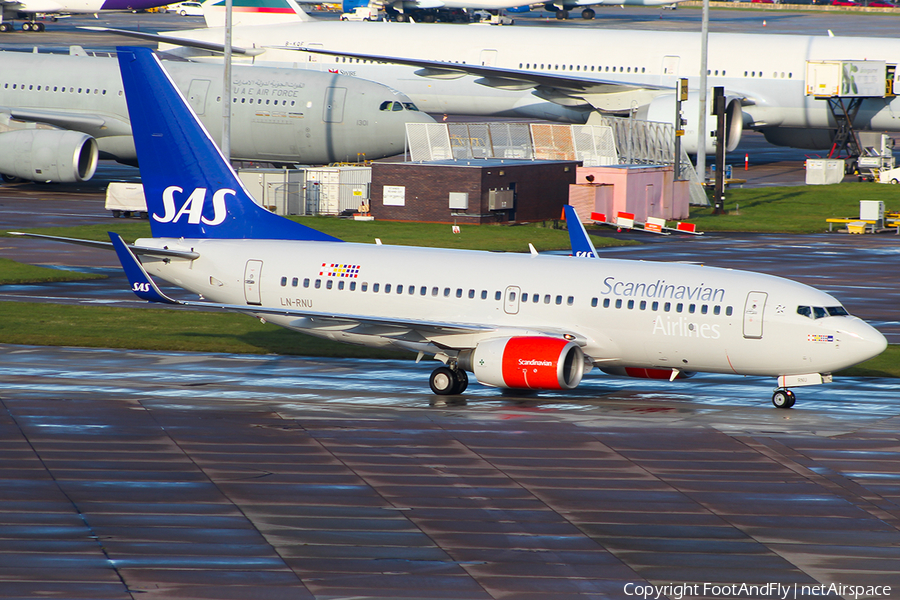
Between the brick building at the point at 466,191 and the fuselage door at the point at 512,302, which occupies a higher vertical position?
the brick building at the point at 466,191

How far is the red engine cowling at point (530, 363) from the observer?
2994 centimetres

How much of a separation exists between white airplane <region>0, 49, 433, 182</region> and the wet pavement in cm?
4093

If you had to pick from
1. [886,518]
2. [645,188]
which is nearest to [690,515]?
[886,518]

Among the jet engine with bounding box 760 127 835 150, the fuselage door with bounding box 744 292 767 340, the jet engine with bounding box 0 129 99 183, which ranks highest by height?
the jet engine with bounding box 760 127 835 150

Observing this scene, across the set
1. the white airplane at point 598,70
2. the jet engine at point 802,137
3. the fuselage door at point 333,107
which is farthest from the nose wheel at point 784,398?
the jet engine at point 802,137

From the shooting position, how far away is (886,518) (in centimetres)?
2233

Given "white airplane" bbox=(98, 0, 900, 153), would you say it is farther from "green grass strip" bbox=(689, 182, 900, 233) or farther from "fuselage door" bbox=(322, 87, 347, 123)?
"fuselage door" bbox=(322, 87, 347, 123)

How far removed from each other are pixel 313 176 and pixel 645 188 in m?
19.1

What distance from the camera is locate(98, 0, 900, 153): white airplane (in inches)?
3164

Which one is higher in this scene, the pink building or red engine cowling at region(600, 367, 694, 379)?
the pink building

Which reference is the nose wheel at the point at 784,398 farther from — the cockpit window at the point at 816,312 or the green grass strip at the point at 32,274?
the green grass strip at the point at 32,274

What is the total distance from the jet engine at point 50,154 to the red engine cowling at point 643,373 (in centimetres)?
→ 4674

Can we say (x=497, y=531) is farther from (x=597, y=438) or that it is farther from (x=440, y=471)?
(x=597, y=438)

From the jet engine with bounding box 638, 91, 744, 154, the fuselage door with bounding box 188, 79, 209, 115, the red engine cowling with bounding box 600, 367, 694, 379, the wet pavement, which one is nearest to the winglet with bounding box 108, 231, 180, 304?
the wet pavement
